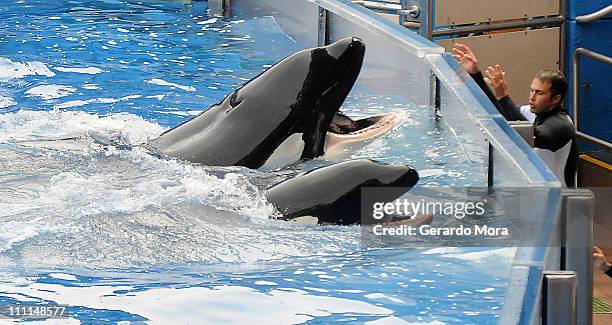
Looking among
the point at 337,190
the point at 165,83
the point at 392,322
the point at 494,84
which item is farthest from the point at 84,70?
the point at 392,322

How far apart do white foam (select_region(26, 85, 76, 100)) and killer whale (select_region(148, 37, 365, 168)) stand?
5.87 ft

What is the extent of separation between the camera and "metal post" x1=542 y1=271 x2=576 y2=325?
2.04m

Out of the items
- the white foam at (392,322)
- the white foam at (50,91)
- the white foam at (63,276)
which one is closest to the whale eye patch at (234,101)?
the white foam at (63,276)

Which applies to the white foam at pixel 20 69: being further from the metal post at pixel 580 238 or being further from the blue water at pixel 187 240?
the metal post at pixel 580 238

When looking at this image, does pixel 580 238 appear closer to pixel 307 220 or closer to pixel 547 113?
pixel 307 220

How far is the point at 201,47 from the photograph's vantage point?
6.79 meters

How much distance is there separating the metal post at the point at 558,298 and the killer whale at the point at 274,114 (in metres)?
1.84

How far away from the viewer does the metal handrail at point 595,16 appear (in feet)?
22.9

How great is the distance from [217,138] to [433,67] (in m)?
0.83

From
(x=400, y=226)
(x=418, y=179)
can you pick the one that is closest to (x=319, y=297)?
(x=400, y=226)

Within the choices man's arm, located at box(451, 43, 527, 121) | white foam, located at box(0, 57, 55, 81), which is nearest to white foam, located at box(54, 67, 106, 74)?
white foam, located at box(0, 57, 55, 81)

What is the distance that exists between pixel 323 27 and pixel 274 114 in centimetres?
164

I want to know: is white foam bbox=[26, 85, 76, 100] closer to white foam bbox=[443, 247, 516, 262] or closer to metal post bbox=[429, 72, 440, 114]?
metal post bbox=[429, 72, 440, 114]

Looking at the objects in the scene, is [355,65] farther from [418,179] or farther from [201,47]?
[201,47]
